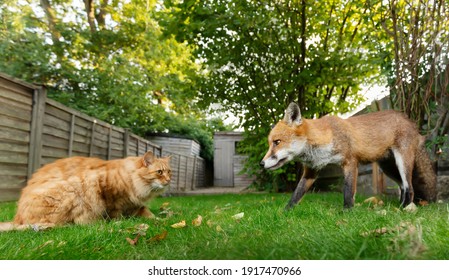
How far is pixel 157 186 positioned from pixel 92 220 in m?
0.72

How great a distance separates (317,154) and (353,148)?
403 mm

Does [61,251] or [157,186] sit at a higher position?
[157,186]

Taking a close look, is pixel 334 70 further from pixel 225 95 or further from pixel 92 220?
pixel 92 220

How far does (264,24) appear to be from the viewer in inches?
253

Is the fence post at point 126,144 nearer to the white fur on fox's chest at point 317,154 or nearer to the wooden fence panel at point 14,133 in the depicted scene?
the wooden fence panel at point 14,133

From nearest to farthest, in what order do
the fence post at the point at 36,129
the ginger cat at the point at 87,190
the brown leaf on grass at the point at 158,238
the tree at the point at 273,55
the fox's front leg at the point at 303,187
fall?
the brown leaf on grass at the point at 158,238, the ginger cat at the point at 87,190, the fox's front leg at the point at 303,187, the fence post at the point at 36,129, the tree at the point at 273,55

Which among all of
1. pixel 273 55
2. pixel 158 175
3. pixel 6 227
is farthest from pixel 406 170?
pixel 273 55

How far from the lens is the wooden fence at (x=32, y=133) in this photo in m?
5.30

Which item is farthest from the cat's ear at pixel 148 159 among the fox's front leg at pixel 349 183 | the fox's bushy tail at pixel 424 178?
the fox's bushy tail at pixel 424 178

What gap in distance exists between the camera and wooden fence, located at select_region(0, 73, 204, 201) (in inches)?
209

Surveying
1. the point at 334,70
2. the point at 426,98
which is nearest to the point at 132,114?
the point at 334,70

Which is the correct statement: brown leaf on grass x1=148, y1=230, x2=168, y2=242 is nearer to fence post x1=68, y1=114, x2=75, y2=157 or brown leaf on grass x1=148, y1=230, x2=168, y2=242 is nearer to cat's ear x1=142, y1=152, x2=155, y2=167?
cat's ear x1=142, y1=152, x2=155, y2=167

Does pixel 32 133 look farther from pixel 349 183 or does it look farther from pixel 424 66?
pixel 424 66

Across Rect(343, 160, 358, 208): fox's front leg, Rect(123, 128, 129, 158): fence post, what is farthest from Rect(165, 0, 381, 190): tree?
Rect(343, 160, 358, 208): fox's front leg
